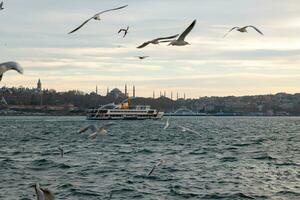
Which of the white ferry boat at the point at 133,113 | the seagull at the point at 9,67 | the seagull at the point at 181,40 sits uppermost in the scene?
the seagull at the point at 181,40

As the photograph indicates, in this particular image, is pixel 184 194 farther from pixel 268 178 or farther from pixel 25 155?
pixel 25 155

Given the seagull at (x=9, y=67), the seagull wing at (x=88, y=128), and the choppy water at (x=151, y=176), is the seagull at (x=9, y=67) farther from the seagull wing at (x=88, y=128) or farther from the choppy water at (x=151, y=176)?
the choppy water at (x=151, y=176)

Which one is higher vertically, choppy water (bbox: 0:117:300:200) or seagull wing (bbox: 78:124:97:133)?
seagull wing (bbox: 78:124:97:133)

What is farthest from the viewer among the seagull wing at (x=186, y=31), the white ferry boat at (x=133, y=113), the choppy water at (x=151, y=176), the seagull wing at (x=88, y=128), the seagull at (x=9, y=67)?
the white ferry boat at (x=133, y=113)

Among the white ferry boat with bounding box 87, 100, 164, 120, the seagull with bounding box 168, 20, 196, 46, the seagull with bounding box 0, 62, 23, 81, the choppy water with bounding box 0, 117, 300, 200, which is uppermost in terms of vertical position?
the seagull with bounding box 168, 20, 196, 46

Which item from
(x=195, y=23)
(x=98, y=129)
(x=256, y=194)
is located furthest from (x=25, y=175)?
(x=195, y=23)

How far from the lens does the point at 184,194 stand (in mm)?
19672

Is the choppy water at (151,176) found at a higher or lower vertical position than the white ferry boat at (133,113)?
lower

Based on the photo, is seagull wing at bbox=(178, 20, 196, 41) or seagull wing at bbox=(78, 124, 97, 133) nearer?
seagull wing at bbox=(178, 20, 196, 41)

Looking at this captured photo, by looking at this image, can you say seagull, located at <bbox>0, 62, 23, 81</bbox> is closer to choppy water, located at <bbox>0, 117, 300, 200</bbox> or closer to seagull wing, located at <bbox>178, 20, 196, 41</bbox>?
seagull wing, located at <bbox>178, 20, 196, 41</bbox>

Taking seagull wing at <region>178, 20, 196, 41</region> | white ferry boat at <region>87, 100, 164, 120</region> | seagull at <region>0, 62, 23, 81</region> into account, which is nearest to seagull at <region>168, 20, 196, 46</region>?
seagull wing at <region>178, 20, 196, 41</region>

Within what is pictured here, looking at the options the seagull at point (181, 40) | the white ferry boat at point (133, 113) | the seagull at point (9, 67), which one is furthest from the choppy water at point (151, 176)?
the white ferry boat at point (133, 113)

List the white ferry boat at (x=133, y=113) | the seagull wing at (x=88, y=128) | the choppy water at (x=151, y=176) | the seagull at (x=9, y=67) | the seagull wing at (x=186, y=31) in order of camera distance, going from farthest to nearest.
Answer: the white ferry boat at (x=133, y=113)
the choppy water at (x=151, y=176)
the seagull wing at (x=88, y=128)
the seagull wing at (x=186, y=31)
the seagull at (x=9, y=67)

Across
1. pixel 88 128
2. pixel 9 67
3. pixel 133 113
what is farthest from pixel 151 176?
pixel 133 113
